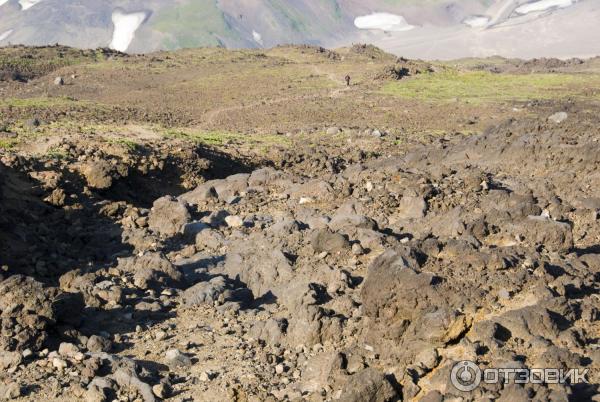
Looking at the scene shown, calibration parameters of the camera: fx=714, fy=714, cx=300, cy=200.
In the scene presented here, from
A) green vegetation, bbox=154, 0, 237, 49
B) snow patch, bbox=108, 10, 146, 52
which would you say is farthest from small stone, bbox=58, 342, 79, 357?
snow patch, bbox=108, 10, 146, 52

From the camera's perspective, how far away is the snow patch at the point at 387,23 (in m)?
60.4

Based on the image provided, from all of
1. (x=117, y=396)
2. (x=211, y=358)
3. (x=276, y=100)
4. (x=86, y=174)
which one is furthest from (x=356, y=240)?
(x=276, y=100)

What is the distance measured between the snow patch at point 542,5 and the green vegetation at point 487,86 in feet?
82.9

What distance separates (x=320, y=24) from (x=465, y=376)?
187 ft

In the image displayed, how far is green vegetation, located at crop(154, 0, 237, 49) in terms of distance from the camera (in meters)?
54.4

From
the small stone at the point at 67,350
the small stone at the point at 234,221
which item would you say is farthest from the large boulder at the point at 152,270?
the small stone at the point at 234,221

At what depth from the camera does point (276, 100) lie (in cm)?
2898

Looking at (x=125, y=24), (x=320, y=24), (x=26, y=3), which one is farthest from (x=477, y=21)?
(x=26, y=3)

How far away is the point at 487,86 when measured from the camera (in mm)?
32281

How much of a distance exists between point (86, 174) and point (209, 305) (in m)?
5.63

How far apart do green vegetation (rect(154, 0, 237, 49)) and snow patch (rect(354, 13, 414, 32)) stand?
11.8 metres

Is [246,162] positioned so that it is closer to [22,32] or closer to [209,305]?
[209,305]

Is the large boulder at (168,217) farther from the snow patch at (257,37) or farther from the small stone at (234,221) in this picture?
the snow patch at (257,37)

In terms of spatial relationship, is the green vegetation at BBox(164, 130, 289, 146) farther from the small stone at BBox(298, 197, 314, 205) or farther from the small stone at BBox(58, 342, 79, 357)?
the small stone at BBox(58, 342, 79, 357)
